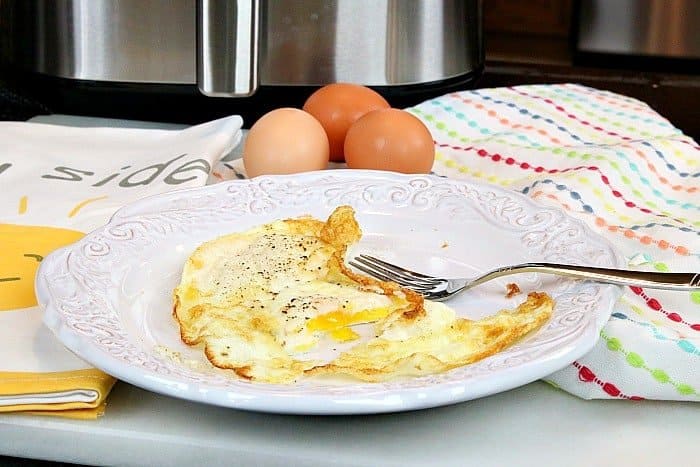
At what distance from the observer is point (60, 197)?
0.74 metres

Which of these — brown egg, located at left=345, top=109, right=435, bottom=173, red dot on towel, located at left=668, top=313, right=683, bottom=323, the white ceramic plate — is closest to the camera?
the white ceramic plate

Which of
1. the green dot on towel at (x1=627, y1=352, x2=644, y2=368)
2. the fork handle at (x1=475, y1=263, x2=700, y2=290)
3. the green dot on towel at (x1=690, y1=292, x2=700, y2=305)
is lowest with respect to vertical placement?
the green dot on towel at (x1=627, y1=352, x2=644, y2=368)

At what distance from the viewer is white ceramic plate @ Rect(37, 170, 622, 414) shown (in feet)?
1.46

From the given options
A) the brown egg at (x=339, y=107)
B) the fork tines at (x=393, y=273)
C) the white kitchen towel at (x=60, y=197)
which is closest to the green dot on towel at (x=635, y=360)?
the fork tines at (x=393, y=273)

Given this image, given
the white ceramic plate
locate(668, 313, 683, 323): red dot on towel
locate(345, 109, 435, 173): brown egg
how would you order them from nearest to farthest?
the white ceramic plate
locate(668, 313, 683, 323): red dot on towel
locate(345, 109, 435, 173): brown egg

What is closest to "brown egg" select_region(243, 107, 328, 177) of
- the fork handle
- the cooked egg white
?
the cooked egg white

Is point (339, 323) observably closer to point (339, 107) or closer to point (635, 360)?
point (635, 360)

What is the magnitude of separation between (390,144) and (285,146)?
0.08 metres

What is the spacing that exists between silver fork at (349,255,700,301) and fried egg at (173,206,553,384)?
0.02m

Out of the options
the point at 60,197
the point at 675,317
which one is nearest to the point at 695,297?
the point at 675,317

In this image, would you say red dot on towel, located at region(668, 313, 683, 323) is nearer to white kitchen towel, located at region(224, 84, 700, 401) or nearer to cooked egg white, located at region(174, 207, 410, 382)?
white kitchen towel, located at region(224, 84, 700, 401)

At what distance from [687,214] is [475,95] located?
0.91 ft

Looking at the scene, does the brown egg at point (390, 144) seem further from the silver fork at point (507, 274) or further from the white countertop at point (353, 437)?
the white countertop at point (353, 437)

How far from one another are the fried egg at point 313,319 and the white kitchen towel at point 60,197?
0.22ft
